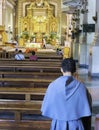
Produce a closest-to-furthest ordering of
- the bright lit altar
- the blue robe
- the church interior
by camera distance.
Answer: the blue robe < the church interior < the bright lit altar

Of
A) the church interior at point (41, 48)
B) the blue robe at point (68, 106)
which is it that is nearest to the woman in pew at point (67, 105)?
the blue robe at point (68, 106)

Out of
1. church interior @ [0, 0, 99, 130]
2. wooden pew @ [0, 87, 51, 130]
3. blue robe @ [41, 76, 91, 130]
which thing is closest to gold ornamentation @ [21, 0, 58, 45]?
church interior @ [0, 0, 99, 130]

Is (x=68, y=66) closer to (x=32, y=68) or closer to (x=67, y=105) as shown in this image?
(x=67, y=105)

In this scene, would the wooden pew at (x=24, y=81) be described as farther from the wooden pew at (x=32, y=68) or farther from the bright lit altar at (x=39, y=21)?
the bright lit altar at (x=39, y=21)

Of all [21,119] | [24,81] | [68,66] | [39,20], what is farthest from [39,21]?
[68,66]

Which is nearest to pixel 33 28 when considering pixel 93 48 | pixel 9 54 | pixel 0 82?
pixel 9 54

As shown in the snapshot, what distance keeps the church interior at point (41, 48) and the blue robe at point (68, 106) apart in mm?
155

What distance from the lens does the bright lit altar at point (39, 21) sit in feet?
137

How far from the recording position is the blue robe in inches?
131

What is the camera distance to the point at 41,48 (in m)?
32.9

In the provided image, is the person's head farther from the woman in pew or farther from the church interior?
the church interior

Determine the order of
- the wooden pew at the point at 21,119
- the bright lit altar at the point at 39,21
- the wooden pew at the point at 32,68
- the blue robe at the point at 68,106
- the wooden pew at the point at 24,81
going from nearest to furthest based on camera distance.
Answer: the blue robe at the point at 68,106 → the wooden pew at the point at 21,119 → the wooden pew at the point at 24,81 → the wooden pew at the point at 32,68 → the bright lit altar at the point at 39,21

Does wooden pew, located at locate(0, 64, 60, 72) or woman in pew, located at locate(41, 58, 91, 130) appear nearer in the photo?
woman in pew, located at locate(41, 58, 91, 130)

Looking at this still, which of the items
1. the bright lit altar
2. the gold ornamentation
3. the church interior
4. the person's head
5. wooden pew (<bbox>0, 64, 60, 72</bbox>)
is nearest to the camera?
the person's head
